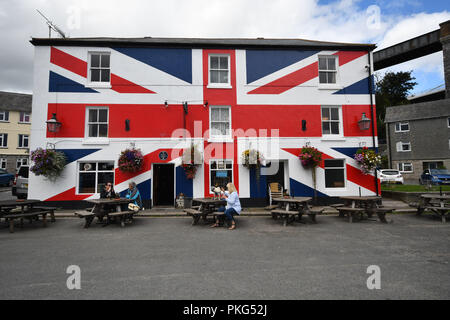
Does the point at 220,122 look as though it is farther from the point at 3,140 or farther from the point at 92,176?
the point at 3,140

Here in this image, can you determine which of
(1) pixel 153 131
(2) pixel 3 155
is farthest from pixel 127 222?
(2) pixel 3 155

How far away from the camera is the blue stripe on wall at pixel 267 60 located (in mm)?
12375

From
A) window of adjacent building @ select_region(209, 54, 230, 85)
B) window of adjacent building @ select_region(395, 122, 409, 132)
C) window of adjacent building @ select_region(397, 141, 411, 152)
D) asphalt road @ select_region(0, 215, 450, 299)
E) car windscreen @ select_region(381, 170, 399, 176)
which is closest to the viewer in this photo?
asphalt road @ select_region(0, 215, 450, 299)

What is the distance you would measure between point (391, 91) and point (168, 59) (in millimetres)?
47999

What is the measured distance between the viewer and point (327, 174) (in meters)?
12.3

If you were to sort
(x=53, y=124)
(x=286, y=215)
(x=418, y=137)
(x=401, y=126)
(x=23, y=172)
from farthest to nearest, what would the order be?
(x=401, y=126) → (x=418, y=137) → (x=23, y=172) → (x=53, y=124) → (x=286, y=215)

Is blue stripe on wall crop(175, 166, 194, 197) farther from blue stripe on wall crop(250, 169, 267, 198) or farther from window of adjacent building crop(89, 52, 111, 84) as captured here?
window of adjacent building crop(89, 52, 111, 84)

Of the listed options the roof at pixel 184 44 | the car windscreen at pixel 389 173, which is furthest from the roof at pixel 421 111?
A: the roof at pixel 184 44

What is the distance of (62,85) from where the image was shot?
11602 millimetres

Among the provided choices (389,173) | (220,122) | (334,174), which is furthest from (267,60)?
(389,173)

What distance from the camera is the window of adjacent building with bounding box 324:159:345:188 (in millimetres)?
12312

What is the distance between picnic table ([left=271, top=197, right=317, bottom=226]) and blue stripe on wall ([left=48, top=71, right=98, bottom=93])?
37.1 feet

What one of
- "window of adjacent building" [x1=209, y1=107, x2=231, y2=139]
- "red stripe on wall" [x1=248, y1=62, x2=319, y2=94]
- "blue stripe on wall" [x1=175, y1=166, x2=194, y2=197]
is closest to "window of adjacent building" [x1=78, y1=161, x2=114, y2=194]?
"blue stripe on wall" [x1=175, y1=166, x2=194, y2=197]
